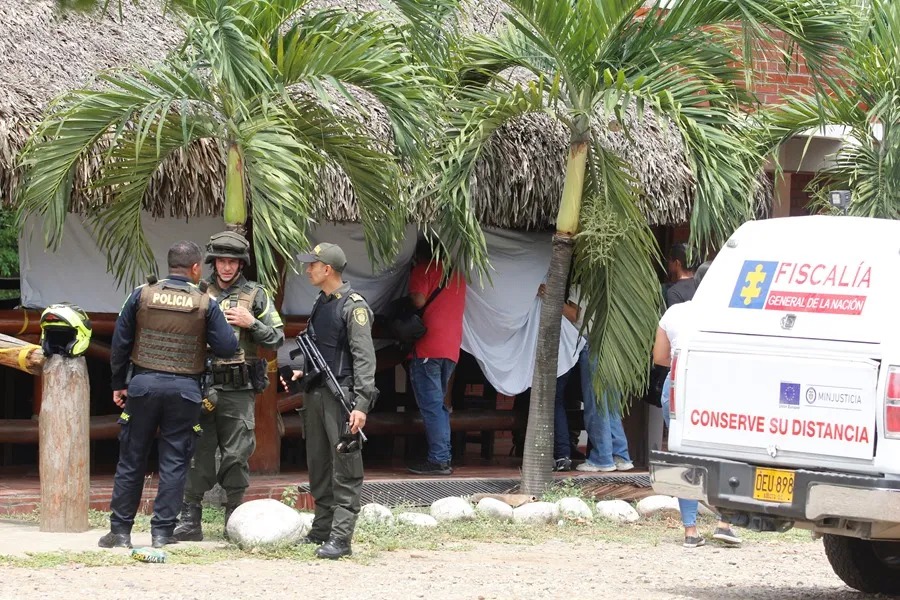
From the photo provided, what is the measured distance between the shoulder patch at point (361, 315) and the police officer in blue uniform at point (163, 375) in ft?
2.17

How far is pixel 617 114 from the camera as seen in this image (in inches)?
375

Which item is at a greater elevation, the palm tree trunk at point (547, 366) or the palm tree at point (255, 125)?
the palm tree at point (255, 125)

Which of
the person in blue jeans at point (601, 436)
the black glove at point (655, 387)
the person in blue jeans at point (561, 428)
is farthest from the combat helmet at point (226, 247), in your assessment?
the person in blue jeans at point (561, 428)

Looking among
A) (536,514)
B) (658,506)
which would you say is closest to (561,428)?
(658,506)

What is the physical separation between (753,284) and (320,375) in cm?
242

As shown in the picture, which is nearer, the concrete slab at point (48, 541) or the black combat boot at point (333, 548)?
the concrete slab at point (48, 541)

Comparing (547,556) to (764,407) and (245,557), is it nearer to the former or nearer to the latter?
(245,557)

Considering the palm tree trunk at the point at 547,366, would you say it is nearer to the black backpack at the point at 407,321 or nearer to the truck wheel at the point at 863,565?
the black backpack at the point at 407,321

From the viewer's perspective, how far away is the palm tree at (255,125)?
871 cm

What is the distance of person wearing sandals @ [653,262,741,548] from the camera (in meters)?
8.56

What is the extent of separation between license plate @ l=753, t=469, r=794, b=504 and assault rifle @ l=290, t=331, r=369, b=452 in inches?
88.6

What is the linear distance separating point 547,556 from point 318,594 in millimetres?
2062

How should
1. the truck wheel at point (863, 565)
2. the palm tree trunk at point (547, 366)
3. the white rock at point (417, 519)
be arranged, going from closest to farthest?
the truck wheel at point (863, 565)
the white rock at point (417, 519)
the palm tree trunk at point (547, 366)

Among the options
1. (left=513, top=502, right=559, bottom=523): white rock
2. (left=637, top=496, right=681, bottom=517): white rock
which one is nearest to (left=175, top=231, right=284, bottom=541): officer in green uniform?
(left=513, top=502, right=559, bottom=523): white rock
